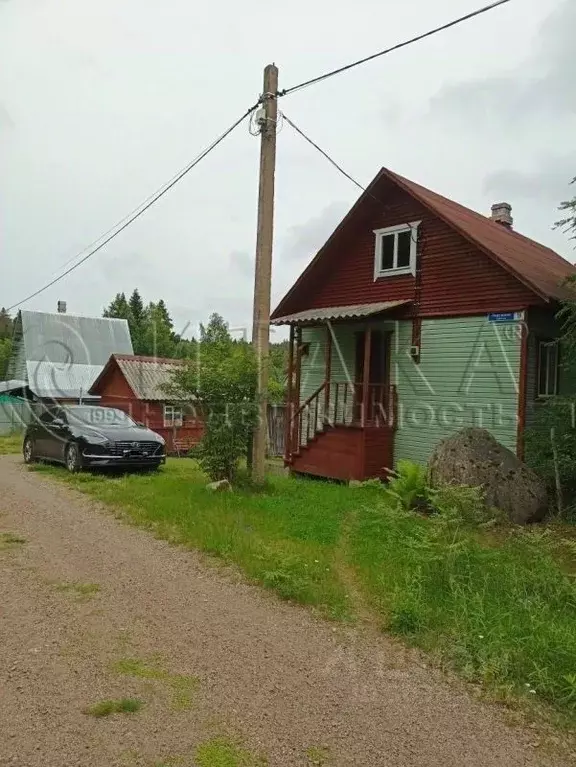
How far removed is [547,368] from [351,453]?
13.6 feet

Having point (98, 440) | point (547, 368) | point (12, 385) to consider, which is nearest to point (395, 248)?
point (547, 368)

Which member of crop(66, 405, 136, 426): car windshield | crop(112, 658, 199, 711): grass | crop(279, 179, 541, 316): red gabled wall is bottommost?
crop(112, 658, 199, 711): grass

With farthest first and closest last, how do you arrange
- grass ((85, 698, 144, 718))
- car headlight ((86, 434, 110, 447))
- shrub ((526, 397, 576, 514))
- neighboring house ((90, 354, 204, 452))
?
neighboring house ((90, 354, 204, 452)) < car headlight ((86, 434, 110, 447)) < shrub ((526, 397, 576, 514)) < grass ((85, 698, 144, 718))

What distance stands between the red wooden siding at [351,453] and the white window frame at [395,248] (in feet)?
11.2

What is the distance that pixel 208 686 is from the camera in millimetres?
3721

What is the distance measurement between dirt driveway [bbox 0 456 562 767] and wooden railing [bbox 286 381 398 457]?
7408 millimetres

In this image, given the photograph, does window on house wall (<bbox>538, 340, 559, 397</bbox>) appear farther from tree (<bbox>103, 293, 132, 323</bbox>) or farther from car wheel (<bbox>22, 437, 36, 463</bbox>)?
tree (<bbox>103, 293, 132, 323</bbox>)

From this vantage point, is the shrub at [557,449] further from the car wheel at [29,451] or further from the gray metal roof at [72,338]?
the gray metal roof at [72,338]

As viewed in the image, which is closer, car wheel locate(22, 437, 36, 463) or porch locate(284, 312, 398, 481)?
porch locate(284, 312, 398, 481)

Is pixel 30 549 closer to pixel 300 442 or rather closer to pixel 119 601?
pixel 119 601

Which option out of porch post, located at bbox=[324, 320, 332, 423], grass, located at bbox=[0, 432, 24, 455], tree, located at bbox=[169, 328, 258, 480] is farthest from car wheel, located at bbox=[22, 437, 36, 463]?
porch post, located at bbox=[324, 320, 332, 423]

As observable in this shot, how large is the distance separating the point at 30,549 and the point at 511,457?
7.14 m

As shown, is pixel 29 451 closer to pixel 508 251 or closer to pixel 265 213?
pixel 265 213

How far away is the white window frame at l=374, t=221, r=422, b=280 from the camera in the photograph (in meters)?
12.6
